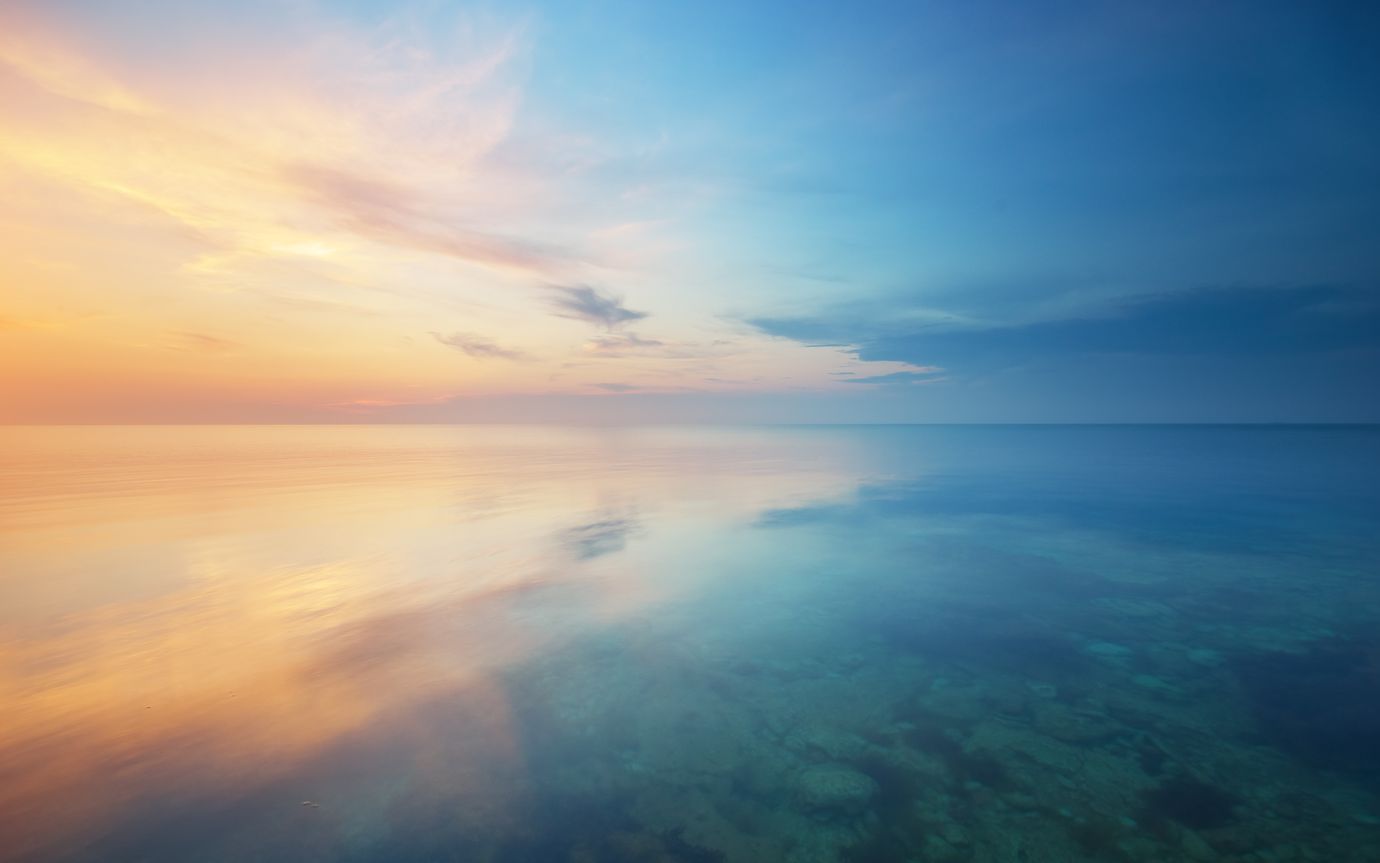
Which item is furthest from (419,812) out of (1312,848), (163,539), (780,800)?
(163,539)

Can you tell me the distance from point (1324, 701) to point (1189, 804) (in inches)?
236

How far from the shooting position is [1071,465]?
66438mm

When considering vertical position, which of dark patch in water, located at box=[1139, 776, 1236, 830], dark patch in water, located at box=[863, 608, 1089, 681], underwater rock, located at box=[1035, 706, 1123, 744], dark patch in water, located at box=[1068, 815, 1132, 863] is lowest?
dark patch in water, located at box=[863, 608, 1089, 681]

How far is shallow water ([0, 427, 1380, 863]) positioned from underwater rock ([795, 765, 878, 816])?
0.05m

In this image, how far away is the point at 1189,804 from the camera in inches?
289

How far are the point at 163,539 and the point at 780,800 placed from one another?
2906 cm

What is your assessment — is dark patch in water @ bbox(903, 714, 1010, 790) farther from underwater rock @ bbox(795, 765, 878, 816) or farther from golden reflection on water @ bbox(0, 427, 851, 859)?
golden reflection on water @ bbox(0, 427, 851, 859)

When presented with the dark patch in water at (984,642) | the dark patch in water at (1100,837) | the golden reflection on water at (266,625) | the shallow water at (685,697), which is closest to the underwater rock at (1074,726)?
the shallow water at (685,697)

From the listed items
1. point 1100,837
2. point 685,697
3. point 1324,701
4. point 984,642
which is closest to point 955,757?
point 1100,837

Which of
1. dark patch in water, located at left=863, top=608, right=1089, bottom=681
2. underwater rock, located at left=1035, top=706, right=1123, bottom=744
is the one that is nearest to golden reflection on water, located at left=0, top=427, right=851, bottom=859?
dark patch in water, located at left=863, top=608, right=1089, bottom=681

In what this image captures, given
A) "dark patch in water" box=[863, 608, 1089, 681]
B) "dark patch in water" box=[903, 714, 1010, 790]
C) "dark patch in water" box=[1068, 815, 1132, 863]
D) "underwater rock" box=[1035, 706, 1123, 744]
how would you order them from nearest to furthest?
"dark patch in water" box=[1068, 815, 1132, 863], "dark patch in water" box=[903, 714, 1010, 790], "underwater rock" box=[1035, 706, 1123, 744], "dark patch in water" box=[863, 608, 1089, 681]

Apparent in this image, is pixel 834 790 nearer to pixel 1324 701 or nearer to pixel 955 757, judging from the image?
pixel 955 757

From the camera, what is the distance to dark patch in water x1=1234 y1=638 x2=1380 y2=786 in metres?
8.55

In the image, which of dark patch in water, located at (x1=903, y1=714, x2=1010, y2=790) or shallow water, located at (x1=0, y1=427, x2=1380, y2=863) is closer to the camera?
shallow water, located at (x1=0, y1=427, x2=1380, y2=863)
